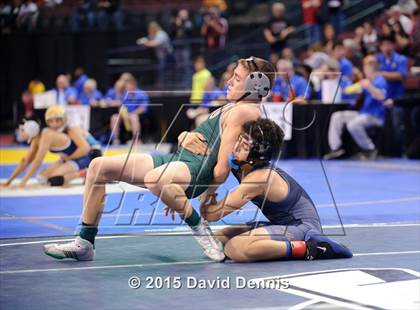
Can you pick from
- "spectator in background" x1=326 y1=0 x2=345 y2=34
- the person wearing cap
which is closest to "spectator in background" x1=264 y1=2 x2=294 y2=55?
"spectator in background" x1=326 y1=0 x2=345 y2=34

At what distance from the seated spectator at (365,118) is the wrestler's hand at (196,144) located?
29.8 feet

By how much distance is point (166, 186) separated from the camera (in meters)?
6.21

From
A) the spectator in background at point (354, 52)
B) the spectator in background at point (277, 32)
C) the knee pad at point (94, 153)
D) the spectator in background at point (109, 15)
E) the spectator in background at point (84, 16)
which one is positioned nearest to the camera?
the knee pad at point (94, 153)

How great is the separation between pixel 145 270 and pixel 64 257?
28.2 inches

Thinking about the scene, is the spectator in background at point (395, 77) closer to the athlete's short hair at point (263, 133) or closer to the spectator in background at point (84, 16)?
the athlete's short hair at point (263, 133)

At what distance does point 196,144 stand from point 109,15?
727 inches

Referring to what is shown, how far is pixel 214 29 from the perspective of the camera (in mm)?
21922

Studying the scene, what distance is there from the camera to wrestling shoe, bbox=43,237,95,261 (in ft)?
20.7

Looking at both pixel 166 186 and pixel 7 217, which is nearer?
pixel 166 186

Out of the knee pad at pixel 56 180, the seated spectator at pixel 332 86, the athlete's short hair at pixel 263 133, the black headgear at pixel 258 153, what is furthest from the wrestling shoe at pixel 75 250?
the seated spectator at pixel 332 86

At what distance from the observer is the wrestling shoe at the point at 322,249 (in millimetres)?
6285

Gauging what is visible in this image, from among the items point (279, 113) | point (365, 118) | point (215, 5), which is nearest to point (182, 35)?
point (215, 5)

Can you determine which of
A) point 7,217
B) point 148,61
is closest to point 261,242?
point 7,217

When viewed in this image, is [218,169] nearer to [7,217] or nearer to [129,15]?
[7,217]
